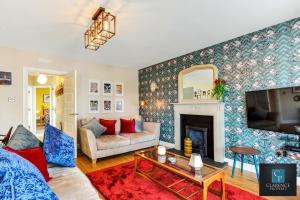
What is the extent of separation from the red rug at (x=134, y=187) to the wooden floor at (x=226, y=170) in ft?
0.60

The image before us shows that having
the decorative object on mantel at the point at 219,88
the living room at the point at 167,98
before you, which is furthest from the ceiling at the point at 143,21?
the decorative object on mantel at the point at 219,88

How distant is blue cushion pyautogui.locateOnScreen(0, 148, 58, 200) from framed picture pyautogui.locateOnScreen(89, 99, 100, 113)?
3.87 metres

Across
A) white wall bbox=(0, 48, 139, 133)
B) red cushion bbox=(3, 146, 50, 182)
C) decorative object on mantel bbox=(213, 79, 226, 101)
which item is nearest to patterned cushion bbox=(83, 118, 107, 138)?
white wall bbox=(0, 48, 139, 133)

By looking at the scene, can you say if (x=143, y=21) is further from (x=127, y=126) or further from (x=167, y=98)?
(x=127, y=126)

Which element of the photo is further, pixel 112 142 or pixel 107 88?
pixel 107 88

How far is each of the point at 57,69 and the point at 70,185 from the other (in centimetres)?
333

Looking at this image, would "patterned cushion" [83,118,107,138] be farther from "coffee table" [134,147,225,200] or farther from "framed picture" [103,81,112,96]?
"coffee table" [134,147,225,200]

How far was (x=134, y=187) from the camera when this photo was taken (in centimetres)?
231

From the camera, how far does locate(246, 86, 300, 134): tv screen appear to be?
2.17 meters

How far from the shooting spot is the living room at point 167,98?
6.23ft

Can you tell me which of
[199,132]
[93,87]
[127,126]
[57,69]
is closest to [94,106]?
[93,87]

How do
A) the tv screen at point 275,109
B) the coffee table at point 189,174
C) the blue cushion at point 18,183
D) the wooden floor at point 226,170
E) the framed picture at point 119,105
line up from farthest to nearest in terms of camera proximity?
the framed picture at point 119,105
the wooden floor at point 226,170
the tv screen at point 275,109
the coffee table at point 189,174
the blue cushion at point 18,183

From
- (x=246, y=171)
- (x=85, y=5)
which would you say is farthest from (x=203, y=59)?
(x=85, y=5)

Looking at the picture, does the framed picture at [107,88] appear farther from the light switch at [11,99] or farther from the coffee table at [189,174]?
the coffee table at [189,174]
